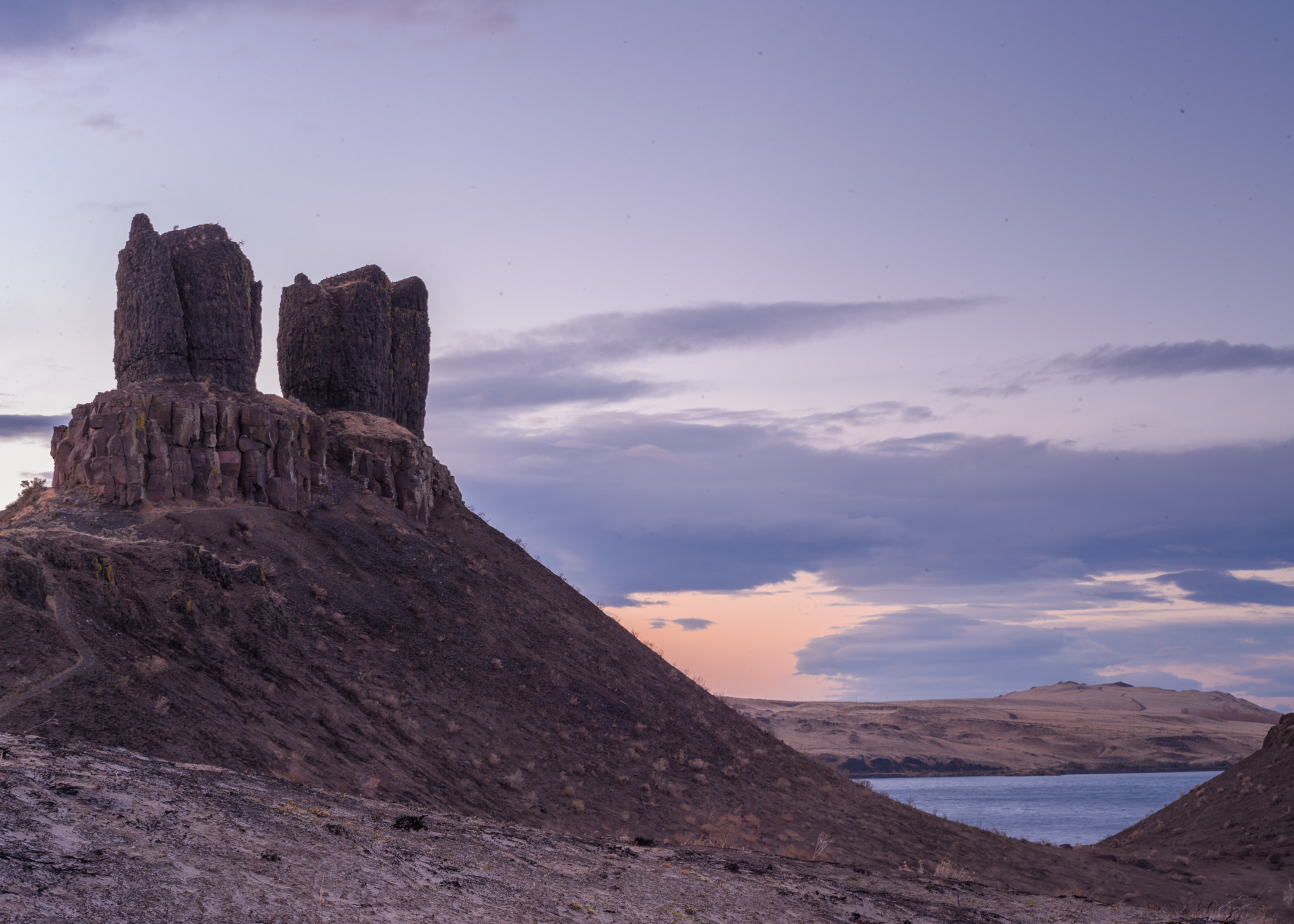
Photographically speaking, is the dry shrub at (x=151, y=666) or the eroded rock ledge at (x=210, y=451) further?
the eroded rock ledge at (x=210, y=451)

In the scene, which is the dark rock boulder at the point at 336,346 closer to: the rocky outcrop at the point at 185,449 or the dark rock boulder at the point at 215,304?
the dark rock boulder at the point at 215,304

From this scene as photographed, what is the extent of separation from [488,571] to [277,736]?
18.8m

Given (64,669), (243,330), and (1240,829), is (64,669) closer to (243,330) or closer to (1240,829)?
(243,330)

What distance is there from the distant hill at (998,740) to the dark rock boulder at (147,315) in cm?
9835

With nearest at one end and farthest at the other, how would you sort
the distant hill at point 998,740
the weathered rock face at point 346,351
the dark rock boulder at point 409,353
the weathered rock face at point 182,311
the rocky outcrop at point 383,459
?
the weathered rock face at point 182,311 < the rocky outcrop at point 383,459 < the weathered rock face at point 346,351 < the dark rock boulder at point 409,353 < the distant hill at point 998,740

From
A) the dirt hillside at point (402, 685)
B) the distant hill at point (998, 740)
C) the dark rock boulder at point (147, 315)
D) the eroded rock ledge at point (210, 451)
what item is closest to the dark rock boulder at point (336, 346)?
the eroded rock ledge at point (210, 451)

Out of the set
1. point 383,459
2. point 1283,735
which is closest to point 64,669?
point 383,459

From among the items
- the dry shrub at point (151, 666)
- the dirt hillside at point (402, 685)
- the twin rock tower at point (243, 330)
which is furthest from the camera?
the twin rock tower at point (243, 330)

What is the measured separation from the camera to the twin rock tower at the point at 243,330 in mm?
34281

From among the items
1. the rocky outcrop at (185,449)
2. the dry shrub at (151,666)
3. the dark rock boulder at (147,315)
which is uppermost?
the dark rock boulder at (147,315)

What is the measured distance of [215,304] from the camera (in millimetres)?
35031

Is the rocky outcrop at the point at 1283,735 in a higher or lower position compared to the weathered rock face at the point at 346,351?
lower

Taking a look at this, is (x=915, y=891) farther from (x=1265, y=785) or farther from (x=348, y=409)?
(x=348, y=409)

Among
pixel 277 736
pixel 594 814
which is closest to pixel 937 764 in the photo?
pixel 594 814
